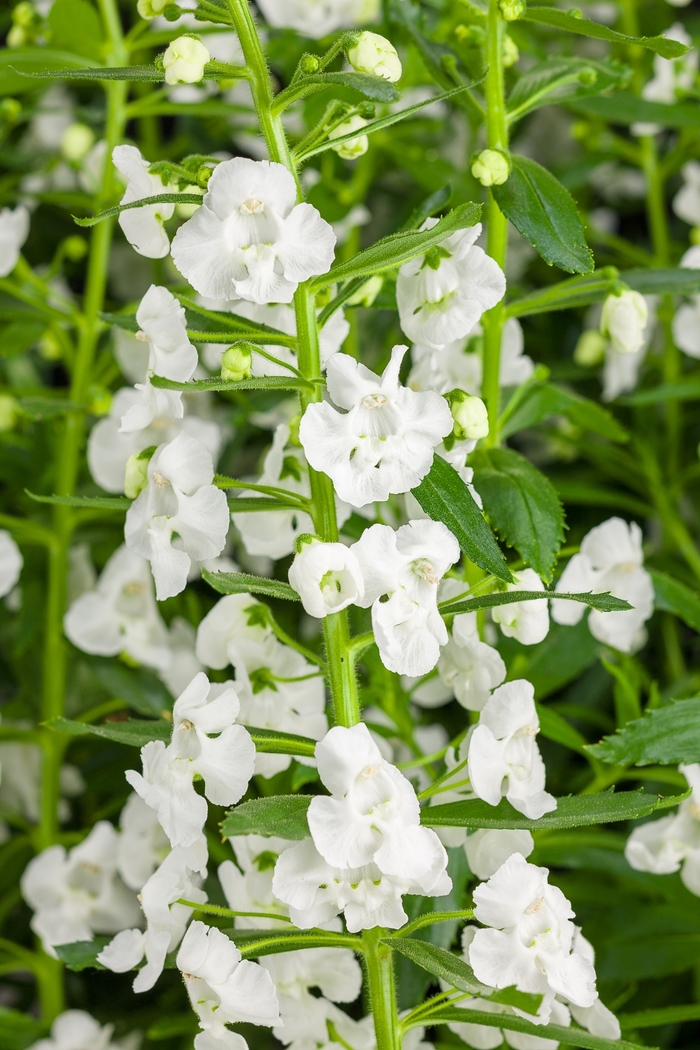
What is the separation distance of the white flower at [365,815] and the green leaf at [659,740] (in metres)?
0.18

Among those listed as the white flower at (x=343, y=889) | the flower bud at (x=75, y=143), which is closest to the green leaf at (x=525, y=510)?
the white flower at (x=343, y=889)

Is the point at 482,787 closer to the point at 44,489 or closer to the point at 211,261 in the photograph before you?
the point at 211,261

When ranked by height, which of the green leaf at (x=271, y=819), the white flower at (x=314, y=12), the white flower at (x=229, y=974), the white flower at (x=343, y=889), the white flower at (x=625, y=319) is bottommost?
the white flower at (x=229, y=974)

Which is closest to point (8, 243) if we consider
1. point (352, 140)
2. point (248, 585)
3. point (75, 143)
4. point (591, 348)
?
point (75, 143)

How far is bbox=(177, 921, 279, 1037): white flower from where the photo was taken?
597 mm

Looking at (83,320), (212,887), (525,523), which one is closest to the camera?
(525,523)

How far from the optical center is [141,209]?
2.15 ft

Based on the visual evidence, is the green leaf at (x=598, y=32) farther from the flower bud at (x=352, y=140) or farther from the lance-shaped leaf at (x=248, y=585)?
the lance-shaped leaf at (x=248, y=585)

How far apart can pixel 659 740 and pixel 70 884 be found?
1.91 feet

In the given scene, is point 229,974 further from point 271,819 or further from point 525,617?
point 525,617

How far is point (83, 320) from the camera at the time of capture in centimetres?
108

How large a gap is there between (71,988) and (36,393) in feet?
2.12

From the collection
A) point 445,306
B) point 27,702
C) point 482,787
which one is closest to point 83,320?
point 27,702

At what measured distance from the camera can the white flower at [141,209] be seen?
63 centimetres
